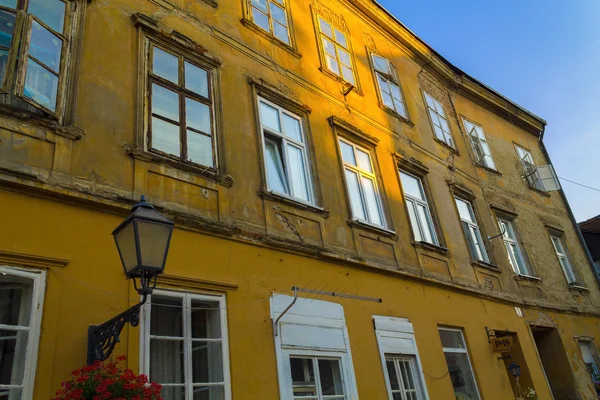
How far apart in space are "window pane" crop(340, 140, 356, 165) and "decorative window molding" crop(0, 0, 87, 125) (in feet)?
15.2

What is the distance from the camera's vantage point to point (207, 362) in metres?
5.03

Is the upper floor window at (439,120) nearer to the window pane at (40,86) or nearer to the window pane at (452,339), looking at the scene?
the window pane at (452,339)

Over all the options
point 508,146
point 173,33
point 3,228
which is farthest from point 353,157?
point 508,146

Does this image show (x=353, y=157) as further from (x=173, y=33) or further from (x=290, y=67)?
(x=173, y=33)

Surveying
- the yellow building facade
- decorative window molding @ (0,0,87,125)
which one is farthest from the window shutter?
decorative window molding @ (0,0,87,125)

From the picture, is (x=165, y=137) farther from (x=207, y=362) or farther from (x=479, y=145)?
(x=479, y=145)

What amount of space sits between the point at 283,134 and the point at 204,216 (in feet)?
8.08

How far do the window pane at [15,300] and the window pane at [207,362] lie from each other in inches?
64.8

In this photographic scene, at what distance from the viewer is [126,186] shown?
5137 millimetres

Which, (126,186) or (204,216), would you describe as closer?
(126,186)

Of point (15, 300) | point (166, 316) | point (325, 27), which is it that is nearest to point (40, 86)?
point (15, 300)

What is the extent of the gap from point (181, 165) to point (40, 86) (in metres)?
1.64

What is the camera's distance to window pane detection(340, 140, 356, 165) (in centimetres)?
868

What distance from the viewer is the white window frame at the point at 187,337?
14.8ft
